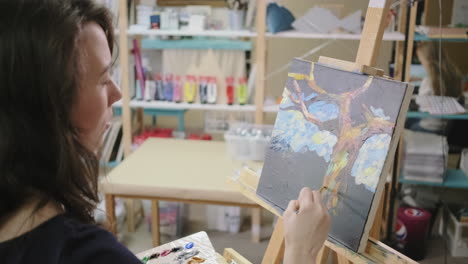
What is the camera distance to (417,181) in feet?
8.19

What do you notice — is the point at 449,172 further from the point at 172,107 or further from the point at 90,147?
the point at 90,147

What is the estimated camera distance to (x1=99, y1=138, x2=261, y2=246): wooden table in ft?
6.66

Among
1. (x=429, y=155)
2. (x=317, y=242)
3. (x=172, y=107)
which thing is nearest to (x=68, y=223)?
(x=317, y=242)

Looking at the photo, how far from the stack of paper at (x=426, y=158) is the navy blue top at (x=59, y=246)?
2.08 metres

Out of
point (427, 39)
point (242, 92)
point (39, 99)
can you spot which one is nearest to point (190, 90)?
point (242, 92)

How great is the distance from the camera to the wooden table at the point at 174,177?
2.03 m

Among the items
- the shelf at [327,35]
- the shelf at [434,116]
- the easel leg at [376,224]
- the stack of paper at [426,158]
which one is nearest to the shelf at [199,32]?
the shelf at [327,35]

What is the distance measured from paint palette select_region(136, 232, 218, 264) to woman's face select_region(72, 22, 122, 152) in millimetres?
589

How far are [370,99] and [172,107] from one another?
1686 millimetres

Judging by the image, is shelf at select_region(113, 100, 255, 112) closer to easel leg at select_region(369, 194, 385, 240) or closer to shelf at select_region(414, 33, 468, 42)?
shelf at select_region(414, 33, 468, 42)

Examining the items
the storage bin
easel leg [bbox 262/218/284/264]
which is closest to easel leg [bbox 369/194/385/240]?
easel leg [bbox 262/218/284/264]

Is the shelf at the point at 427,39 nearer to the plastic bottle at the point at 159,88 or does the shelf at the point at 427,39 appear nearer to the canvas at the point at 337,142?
the canvas at the point at 337,142

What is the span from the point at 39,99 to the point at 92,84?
128mm

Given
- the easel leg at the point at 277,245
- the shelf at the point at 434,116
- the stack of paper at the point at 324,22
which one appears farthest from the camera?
the shelf at the point at 434,116
